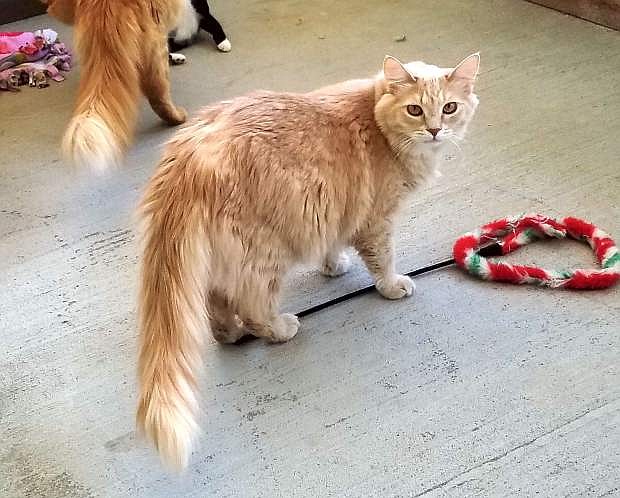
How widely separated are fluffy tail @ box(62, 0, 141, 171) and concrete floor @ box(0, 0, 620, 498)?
24 centimetres

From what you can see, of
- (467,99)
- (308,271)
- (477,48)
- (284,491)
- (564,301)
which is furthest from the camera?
(477,48)

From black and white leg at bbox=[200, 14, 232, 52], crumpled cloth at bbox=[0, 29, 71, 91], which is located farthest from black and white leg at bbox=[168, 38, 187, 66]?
crumpled cloth at bbox=[0, 29, 71, 91]

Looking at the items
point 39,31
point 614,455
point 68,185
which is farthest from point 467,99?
point 39,31

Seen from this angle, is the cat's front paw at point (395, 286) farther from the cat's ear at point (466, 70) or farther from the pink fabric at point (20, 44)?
the pink fabric at point (20, 44)

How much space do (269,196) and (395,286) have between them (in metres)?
0.46

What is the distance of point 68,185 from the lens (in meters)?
2.33

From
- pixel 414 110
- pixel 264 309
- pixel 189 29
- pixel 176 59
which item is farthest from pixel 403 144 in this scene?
pixel 189 29

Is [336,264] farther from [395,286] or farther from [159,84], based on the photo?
[159,84]

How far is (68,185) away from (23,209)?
17 cm

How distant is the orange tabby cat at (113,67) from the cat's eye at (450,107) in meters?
0.96

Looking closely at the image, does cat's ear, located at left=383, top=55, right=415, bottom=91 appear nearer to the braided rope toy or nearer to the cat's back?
the cat's back

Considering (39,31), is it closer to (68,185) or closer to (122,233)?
(68,185)

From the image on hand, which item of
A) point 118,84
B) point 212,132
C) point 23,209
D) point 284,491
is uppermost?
point 212,132

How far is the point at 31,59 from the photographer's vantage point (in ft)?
9.89
